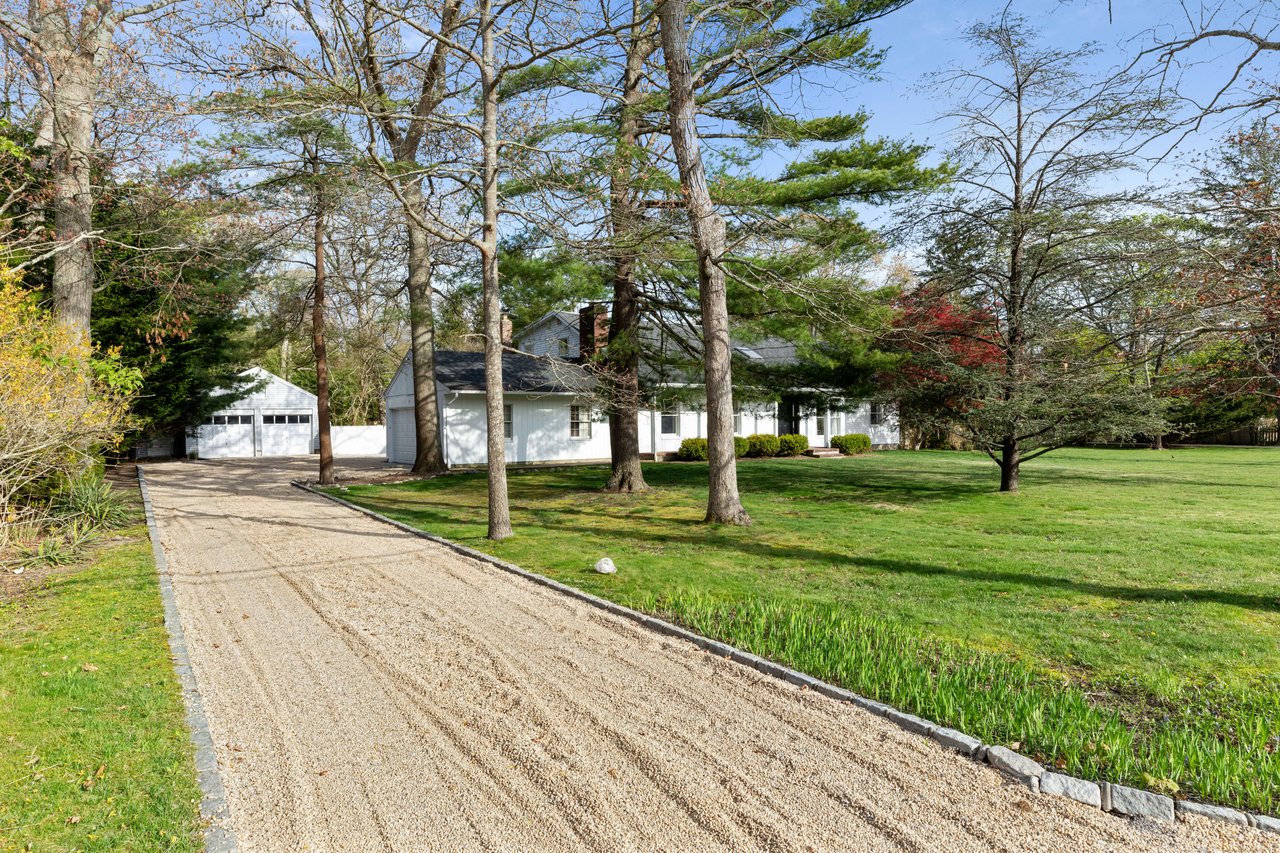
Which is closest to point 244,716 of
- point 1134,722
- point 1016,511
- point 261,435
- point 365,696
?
point 365,696

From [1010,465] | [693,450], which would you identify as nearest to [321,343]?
[693,450]

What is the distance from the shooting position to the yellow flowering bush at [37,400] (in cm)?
770

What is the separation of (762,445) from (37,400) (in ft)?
69.4

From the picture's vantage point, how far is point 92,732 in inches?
165

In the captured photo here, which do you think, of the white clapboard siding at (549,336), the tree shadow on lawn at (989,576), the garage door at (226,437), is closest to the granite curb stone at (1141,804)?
the tree shadow on lawn at (989,576)

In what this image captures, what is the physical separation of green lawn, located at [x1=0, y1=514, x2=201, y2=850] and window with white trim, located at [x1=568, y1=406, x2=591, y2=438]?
1784cm

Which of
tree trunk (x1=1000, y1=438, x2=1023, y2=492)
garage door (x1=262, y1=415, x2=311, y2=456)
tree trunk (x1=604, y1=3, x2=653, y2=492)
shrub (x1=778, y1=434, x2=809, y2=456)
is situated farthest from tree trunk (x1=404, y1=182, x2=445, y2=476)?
garage door (x1=262, y1=415, x2=311, y2=456)

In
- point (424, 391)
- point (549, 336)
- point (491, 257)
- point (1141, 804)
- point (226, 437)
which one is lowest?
point (1141, 804)

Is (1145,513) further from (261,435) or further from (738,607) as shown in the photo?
(261,435)

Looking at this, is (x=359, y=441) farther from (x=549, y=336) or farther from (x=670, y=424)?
(x=670, y=424)

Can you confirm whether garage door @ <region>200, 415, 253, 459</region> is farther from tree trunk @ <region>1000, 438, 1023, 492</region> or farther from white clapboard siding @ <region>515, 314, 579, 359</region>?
tree trunk @ <region>1000, 438, 1023, 492</region>

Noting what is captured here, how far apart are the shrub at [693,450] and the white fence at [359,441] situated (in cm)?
1495

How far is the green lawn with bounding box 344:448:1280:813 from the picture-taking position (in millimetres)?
4113

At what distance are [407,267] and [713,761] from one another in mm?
19023
